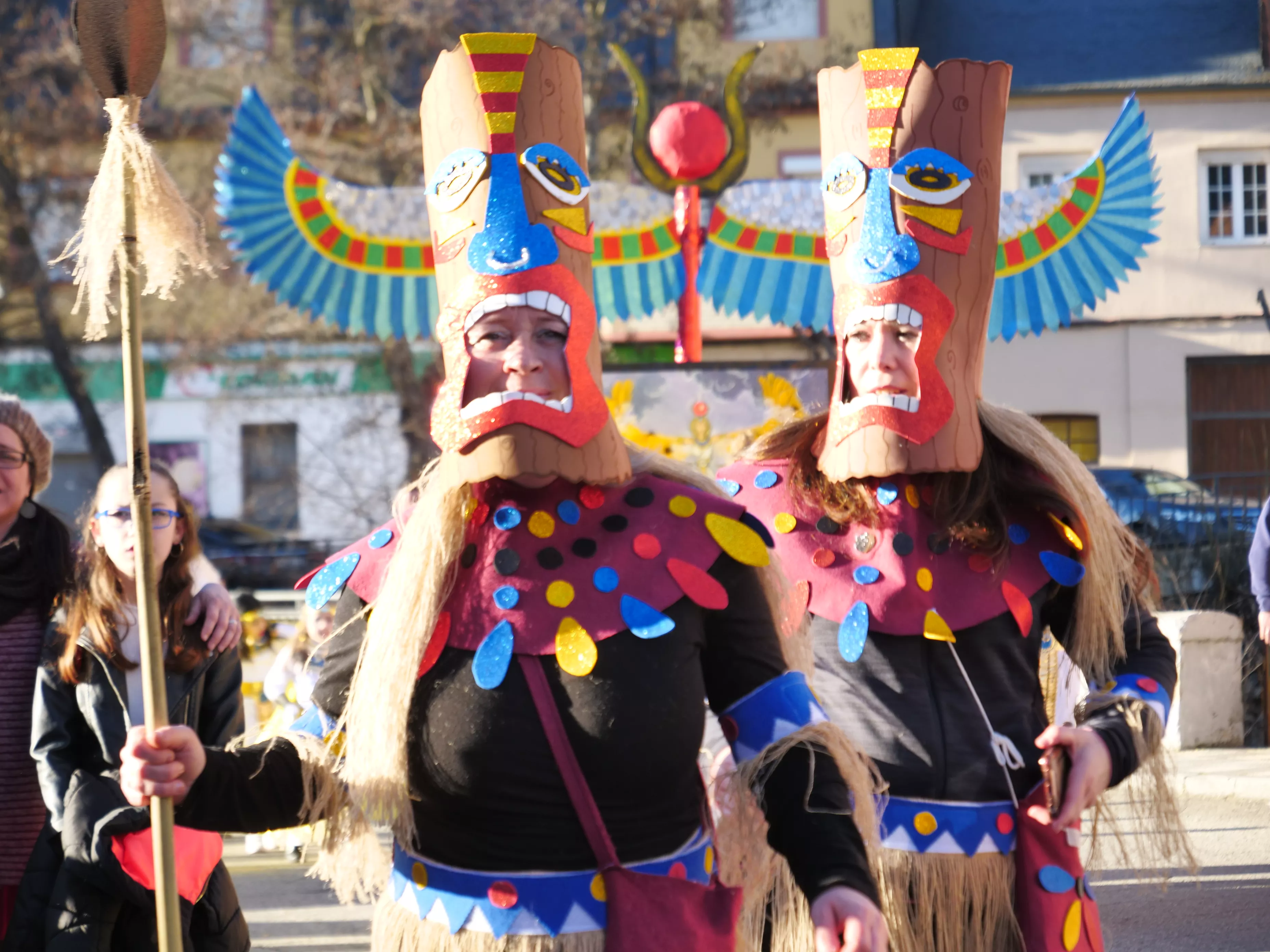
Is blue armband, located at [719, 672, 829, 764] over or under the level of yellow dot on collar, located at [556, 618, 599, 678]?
under

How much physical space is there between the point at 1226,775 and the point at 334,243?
4908 millimetres

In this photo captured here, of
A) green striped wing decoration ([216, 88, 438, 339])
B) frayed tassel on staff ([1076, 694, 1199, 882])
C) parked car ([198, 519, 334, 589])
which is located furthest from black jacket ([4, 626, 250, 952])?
parked car ([198, 519, 334, 589])

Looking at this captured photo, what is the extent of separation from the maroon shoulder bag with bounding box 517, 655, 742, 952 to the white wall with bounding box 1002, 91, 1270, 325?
1683cm

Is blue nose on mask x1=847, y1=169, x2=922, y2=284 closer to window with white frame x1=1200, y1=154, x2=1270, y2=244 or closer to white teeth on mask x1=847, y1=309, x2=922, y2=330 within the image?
white teeth on mask x1=847, y1=309, x2=922, y2=330

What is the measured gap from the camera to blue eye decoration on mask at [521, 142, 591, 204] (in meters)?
2.42

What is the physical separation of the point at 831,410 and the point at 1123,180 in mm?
4190

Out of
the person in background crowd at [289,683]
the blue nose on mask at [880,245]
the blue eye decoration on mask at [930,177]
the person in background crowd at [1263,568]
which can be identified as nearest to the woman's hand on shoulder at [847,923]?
the blue nose on mask at [880,245]

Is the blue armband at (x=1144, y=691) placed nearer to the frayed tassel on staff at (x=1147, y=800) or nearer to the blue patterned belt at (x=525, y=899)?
the frayed tassel on staff at (x=1147, y=800)

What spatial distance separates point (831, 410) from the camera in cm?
308

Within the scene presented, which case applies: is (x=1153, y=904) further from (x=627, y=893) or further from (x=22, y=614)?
(x=627, y=893)

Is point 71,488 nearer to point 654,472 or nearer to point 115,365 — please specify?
point 115,365

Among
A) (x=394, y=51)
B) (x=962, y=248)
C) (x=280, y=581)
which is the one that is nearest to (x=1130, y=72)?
(x=394, y=51)

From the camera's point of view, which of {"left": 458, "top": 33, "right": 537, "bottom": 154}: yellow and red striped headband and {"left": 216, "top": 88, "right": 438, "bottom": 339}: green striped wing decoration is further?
{"left": 216, "top": 88, "right": 438, "bottom": 339}: green striped wing decoration

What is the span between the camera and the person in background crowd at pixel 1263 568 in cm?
620
